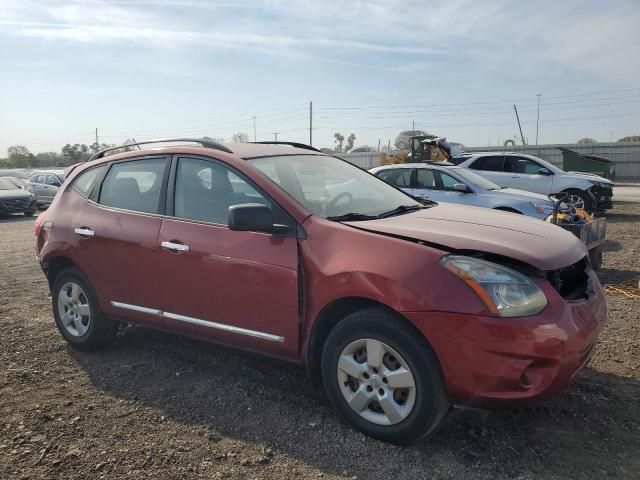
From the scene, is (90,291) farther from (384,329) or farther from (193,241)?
(384,329)

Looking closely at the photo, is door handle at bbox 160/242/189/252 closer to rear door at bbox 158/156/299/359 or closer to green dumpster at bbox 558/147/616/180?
rear door at bbox 158/156/299/359

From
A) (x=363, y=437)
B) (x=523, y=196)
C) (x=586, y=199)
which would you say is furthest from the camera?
(x=586, y=199)

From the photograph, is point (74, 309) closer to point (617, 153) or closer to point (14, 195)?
point (14, 195)

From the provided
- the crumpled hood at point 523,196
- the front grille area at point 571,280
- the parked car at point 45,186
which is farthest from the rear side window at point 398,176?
the parked car at point 45,186

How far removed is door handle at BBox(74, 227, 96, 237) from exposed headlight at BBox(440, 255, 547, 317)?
114 inches

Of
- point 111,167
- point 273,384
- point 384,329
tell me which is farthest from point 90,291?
point 384,329

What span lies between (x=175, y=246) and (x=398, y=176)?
283 inches

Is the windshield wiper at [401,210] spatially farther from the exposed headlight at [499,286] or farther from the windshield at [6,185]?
the windshield at [6,185]

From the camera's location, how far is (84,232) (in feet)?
14.4

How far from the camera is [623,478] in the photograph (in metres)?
2.68

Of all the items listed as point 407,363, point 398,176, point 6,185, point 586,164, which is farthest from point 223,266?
point 586,164

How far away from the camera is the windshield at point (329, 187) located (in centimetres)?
357

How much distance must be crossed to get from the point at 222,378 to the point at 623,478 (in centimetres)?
259

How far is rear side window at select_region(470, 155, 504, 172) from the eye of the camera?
13.6 m
